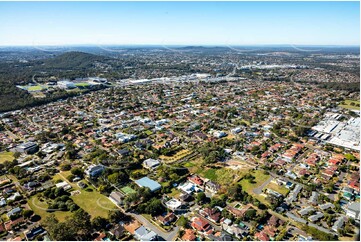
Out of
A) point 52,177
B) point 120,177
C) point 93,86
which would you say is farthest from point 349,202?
point 93,86

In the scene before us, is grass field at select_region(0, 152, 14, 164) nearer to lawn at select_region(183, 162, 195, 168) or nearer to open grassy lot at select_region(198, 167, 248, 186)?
lawn at select_region(183, 162, 195, 168)

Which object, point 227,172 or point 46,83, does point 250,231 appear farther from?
point 46,83

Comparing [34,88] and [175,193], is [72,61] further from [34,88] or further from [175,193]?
[175,193]

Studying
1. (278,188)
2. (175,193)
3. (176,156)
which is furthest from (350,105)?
(175,193)

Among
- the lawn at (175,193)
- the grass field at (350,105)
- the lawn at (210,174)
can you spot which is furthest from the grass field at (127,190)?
the grass field at (350,105)

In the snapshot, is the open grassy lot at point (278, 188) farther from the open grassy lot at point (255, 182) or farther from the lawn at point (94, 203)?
the lawn at point (94, 203)
